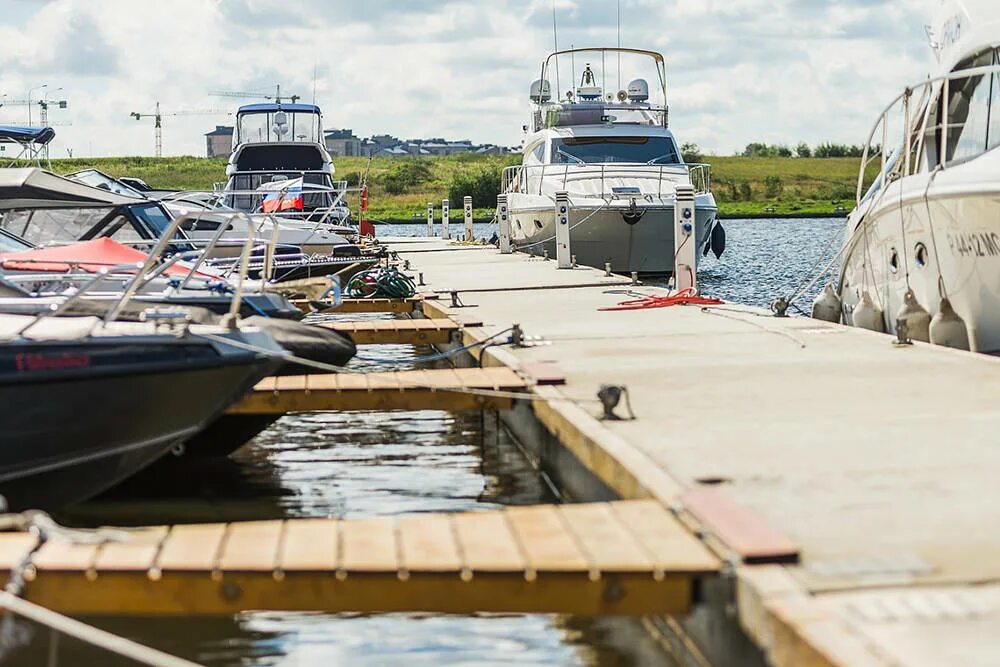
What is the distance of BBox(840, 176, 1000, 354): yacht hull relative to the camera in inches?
412

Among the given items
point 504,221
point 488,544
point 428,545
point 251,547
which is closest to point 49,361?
point 251,547

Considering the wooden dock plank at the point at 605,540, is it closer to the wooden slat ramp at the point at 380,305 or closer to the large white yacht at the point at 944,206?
the large white yacht at the point at 944,206

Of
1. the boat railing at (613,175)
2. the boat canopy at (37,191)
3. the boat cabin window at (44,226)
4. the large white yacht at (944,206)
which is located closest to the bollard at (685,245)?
the large white yacht at (944,206)

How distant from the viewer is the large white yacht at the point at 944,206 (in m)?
10.6

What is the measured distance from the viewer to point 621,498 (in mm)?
6414

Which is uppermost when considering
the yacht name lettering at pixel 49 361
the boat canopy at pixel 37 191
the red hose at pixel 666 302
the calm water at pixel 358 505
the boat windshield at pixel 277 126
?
the boat windshield at pixel 277 126

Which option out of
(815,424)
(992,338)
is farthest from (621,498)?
(992,338)

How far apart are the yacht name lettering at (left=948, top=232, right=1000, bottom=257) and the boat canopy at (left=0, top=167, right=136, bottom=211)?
7.33 metres

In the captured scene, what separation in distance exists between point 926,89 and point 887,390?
5376mm

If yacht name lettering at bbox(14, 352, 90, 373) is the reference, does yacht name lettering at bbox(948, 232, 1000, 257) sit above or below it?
above

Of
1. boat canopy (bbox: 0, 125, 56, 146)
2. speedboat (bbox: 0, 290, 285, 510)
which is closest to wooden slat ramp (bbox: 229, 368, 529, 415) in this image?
speedboat (bbox: 0, 290, 285, 510)

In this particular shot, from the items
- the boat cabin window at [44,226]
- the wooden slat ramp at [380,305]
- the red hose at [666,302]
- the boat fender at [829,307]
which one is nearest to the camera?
the boat cabin window at [44,226]

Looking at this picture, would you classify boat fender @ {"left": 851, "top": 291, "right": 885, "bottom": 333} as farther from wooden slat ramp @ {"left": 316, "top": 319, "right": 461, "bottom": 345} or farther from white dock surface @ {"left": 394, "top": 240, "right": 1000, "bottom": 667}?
wooden slat ramp @ {"left": 316, "top": 319, "right": 461, "bottom": 345}

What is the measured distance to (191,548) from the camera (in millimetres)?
5258
